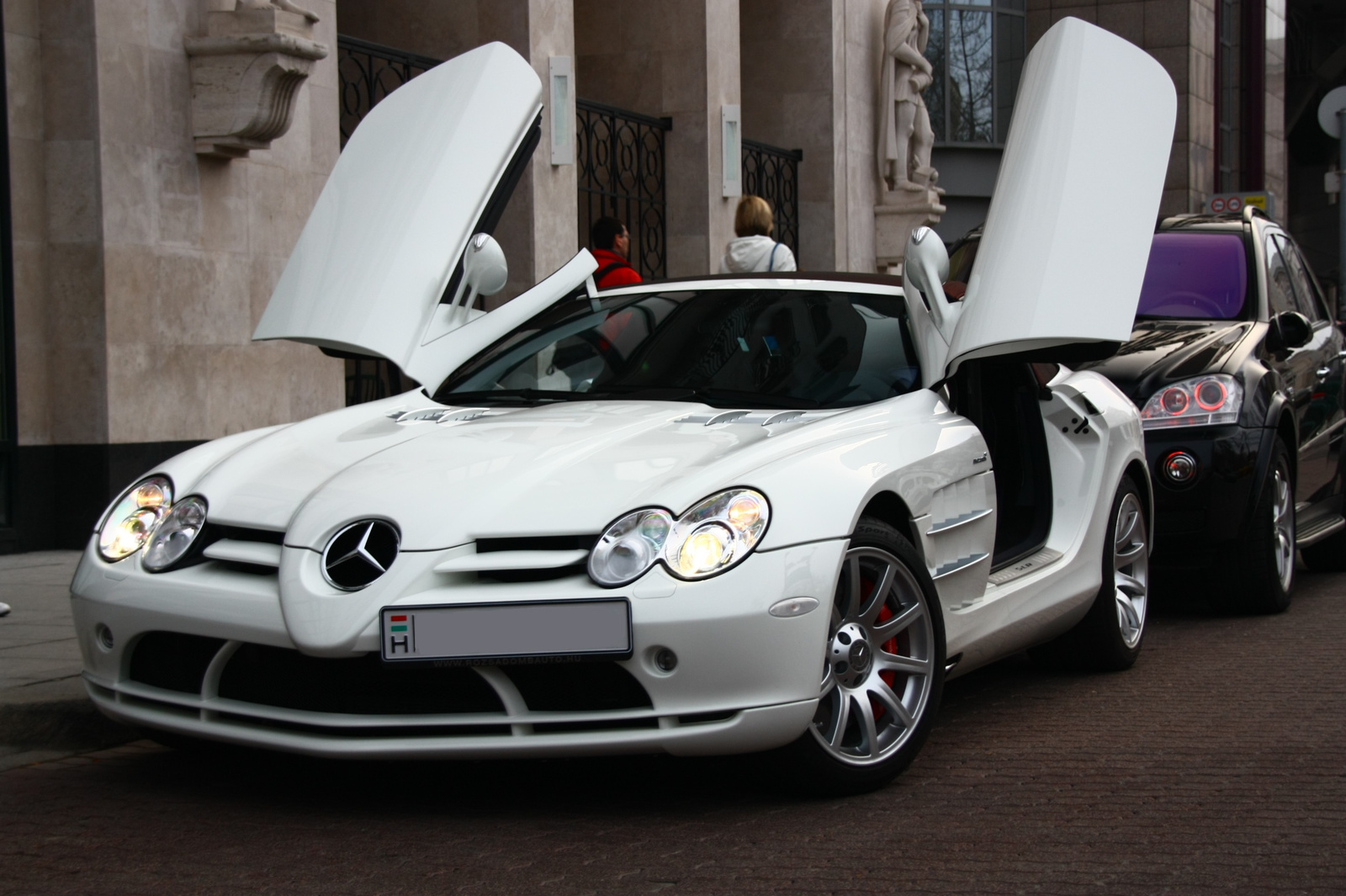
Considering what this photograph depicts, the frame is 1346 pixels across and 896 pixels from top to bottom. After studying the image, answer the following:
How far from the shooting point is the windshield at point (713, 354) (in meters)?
5.05

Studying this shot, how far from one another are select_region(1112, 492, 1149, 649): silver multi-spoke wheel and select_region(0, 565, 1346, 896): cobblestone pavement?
71cm

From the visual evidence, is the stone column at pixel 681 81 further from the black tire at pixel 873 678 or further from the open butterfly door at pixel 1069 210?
the black tire at pixel 873 678

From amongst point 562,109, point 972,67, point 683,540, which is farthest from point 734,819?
point 972,67

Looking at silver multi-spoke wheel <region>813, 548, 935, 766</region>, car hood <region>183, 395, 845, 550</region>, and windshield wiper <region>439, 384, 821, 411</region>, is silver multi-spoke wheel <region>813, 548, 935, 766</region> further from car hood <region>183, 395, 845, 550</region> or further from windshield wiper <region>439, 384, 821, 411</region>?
windshield wiper <region>439, 384, 821, 411</region>

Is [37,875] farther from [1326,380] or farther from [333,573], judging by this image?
[1326,380]

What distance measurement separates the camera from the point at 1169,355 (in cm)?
761

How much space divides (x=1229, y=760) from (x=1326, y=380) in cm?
464

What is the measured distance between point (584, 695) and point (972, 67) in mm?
27271

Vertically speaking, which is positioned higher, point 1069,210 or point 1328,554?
point 1069,210

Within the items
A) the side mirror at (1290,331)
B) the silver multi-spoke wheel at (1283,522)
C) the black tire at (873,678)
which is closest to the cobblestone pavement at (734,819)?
the black tire at (873,678)

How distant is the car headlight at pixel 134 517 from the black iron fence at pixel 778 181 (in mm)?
14209

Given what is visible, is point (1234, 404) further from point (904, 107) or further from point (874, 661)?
point (904, 107)

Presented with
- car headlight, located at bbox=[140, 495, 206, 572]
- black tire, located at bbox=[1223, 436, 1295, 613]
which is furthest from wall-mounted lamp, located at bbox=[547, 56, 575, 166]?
car headlight, located at bbox=[140, 495, 206, 572]

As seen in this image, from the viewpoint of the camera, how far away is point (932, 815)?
13.3 feet
